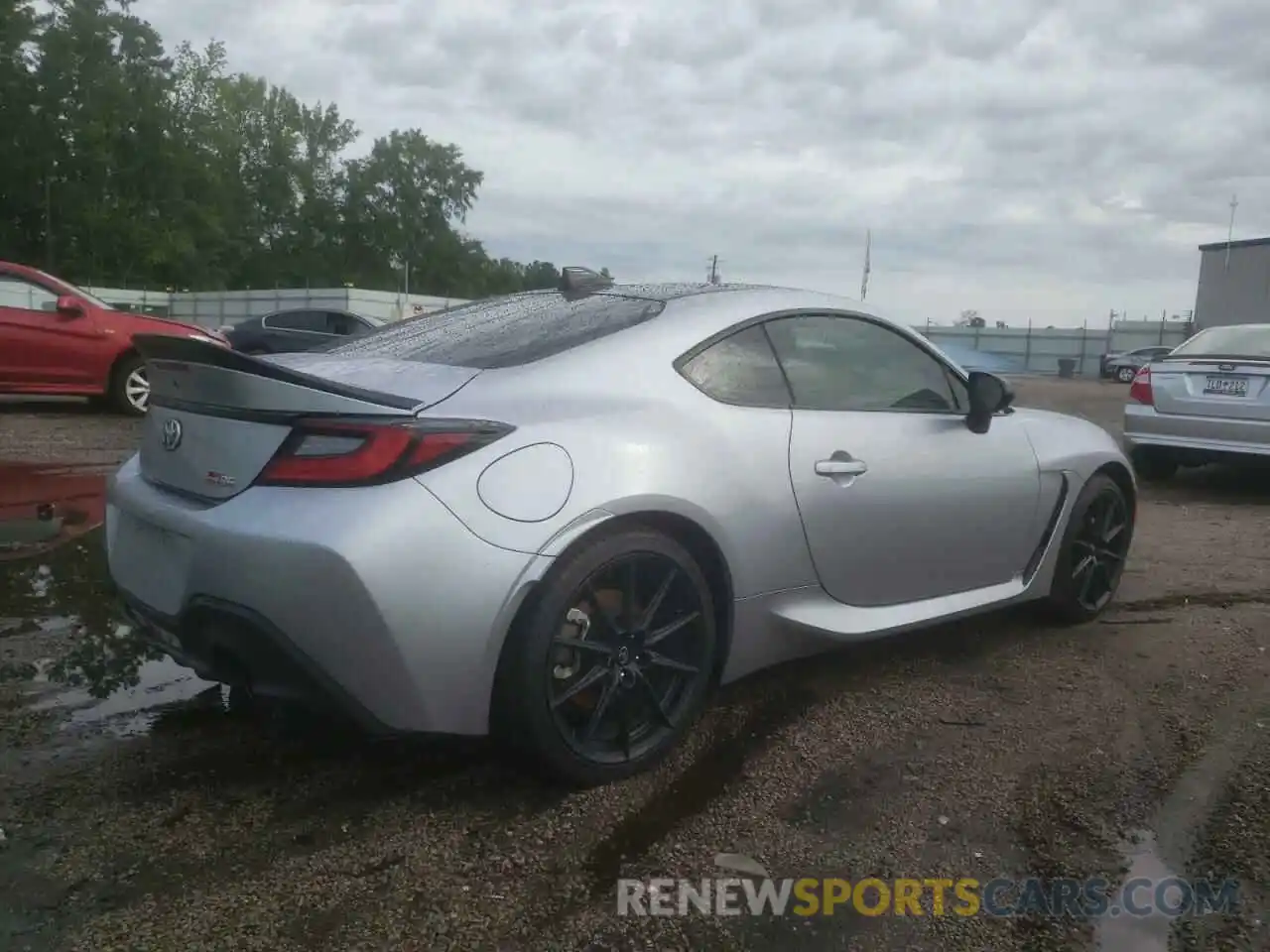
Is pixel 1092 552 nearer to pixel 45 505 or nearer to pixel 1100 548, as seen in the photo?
pixel 1100 548

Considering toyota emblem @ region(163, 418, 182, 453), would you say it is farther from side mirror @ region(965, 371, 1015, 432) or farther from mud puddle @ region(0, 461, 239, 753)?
side mirror @ region(965, 371, 1015, 432)

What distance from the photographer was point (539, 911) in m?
2.30

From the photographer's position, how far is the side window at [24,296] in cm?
1050

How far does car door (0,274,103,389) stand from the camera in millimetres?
10477

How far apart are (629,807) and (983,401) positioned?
6.55ft

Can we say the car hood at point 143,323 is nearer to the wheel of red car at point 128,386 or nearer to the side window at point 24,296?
the wheel of red car at point 128,386

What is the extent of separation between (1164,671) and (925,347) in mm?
1481

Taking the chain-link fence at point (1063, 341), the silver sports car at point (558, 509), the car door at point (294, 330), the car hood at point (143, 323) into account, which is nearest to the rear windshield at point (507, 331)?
the silver sports car at point (558, 509)

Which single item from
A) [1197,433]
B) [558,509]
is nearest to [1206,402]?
[1197,433]

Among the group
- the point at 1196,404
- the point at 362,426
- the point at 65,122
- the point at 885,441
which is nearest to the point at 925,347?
the point at 885,441

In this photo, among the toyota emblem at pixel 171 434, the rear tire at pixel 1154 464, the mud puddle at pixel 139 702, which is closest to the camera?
the toyota emblem at pixel 171 434

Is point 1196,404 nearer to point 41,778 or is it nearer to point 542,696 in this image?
point 542,696

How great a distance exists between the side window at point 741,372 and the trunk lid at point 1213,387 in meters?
6.04

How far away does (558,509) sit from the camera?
2637 millimetres
